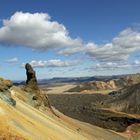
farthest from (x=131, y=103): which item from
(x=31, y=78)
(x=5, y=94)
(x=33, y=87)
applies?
(x=5, y=94)

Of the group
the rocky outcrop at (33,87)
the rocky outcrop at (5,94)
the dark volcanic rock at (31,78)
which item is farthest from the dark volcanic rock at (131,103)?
the rocky outcrop at (5,94)

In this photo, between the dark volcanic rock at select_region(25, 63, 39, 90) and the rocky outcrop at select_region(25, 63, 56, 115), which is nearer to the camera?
the rocky outcrop at select_region(25, 63, 56, 115)

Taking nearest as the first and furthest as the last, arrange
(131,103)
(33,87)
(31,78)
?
(31,78), (33,87), (131,103)

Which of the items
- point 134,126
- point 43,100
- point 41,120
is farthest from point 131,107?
point 41,120

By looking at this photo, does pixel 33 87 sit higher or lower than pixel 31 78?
lower

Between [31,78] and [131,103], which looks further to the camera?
[131,103]

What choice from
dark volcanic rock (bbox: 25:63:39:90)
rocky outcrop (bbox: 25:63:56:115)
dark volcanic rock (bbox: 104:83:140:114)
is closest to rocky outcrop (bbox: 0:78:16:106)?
rocky outcrop (bbox: 25:63:56:115)

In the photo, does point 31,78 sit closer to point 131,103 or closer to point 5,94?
point 5,94

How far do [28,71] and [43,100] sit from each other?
9080mm

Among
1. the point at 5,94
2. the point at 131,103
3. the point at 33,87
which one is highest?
the point at 33,87

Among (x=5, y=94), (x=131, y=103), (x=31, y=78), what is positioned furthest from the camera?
(x=131, y=103)

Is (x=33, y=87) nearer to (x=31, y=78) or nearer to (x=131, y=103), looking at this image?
(x=31, y=78)

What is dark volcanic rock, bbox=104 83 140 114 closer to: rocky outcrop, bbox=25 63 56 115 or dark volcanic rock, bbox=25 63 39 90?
rocky outcrop, bbox=25 63 56 115

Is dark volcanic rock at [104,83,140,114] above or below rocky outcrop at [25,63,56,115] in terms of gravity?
below
